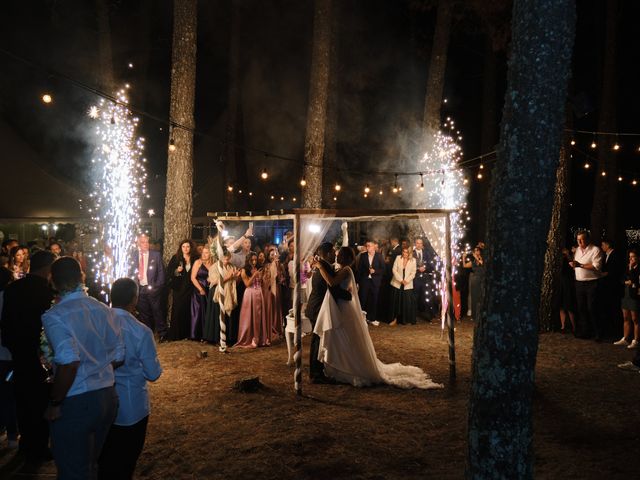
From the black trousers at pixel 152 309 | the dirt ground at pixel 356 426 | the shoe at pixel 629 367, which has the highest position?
the black trousers at pixel 152 309

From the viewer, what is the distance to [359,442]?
573 centimetres

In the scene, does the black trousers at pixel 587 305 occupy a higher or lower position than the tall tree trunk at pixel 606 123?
lower

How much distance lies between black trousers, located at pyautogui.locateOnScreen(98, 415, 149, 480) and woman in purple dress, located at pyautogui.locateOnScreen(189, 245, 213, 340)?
742 centimetres

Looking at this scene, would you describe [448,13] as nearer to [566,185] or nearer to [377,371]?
[566,185]

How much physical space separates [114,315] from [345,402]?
14.2 feet

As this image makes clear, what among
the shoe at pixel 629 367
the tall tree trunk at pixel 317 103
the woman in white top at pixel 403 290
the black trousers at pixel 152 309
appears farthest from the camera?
the tall tree trunk at pixel 317 103

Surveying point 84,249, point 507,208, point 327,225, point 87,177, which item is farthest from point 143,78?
point 507,208

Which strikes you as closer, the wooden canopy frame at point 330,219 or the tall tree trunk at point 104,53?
the wooden canopy frame at point 330,219

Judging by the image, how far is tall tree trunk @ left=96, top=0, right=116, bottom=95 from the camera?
13.4 meters

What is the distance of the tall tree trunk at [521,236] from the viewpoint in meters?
3.27

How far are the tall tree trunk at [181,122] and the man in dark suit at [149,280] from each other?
1.00 meters

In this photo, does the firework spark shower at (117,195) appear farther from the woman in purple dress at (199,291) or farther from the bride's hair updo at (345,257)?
the bride's hair updo at (345,257)

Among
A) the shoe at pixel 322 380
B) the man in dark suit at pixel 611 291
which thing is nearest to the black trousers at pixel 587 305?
the man in dark suit at pixel 611 291

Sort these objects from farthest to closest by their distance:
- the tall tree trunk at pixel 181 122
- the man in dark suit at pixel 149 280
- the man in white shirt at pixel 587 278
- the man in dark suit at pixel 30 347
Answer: the tall tree trunk at pixel 181 122, the man in dark suit at pixel 149 280, the man in white shirt at pixel 587 278, the man in dark suit at pixel 30 347
